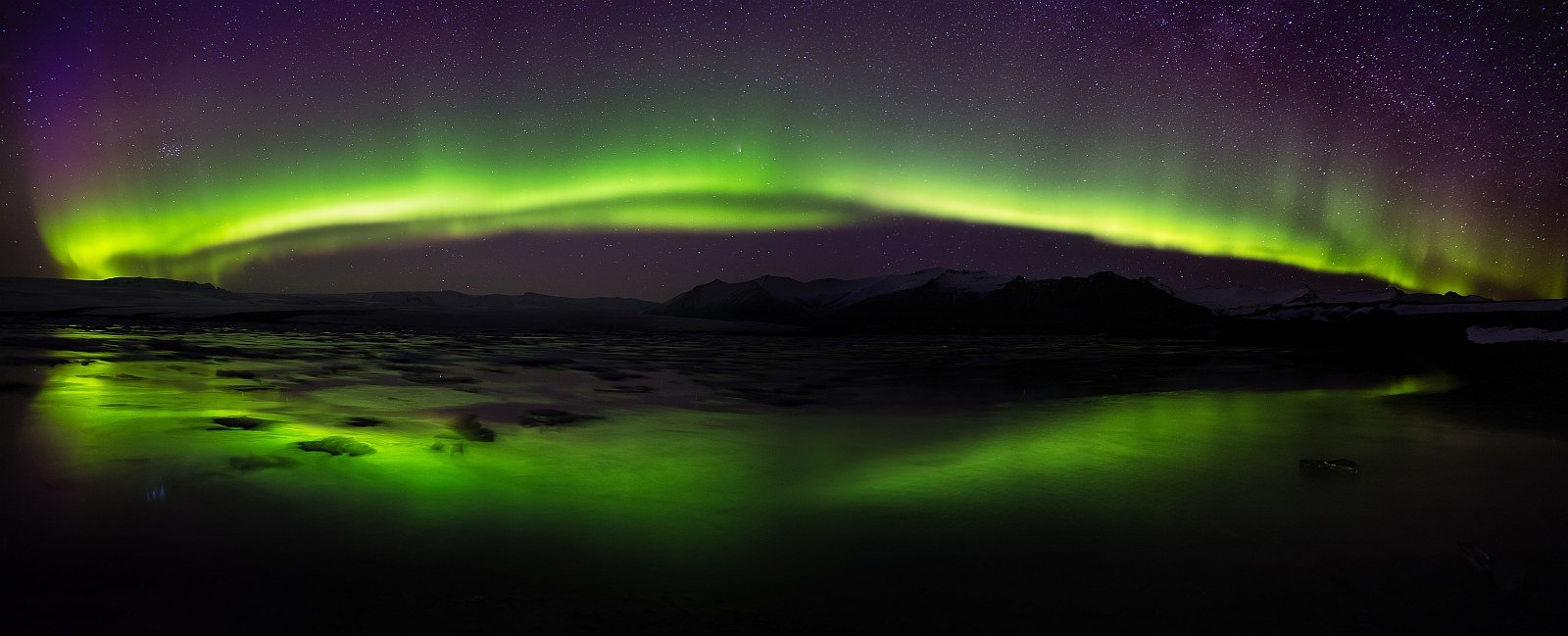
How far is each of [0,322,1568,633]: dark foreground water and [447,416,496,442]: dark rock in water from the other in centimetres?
6

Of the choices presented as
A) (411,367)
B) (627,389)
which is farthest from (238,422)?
(411,367)

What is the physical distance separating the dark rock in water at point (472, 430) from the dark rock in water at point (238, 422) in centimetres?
177

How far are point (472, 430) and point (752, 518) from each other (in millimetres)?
4127

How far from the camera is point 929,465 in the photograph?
6.24 meters

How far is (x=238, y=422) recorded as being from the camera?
7.12 metres

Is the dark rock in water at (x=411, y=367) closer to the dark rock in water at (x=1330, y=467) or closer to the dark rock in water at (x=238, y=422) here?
the dark rock in water at (x=238, y=422)

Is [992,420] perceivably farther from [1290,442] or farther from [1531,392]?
[1531,392]

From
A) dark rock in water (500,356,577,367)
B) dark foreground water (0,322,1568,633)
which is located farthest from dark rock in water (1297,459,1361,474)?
dark rock in water (500,356,577,367)

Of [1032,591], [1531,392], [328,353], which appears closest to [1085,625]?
[1032,591]

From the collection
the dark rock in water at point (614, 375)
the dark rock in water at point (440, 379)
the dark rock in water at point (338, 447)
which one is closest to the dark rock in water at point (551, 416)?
the dark rock in water at point (338, 447)

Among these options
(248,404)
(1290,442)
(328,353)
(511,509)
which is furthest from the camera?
(328,353)

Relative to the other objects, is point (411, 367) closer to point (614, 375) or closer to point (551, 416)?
point (614, 375)

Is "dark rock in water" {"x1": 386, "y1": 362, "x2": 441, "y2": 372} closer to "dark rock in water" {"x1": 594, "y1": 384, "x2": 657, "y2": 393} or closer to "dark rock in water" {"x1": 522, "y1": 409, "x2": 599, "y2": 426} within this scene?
"dark rock in water" {"x1": 594, "y1": 384, "x2": 657, "y2": 393}

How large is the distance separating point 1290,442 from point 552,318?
67322mm
